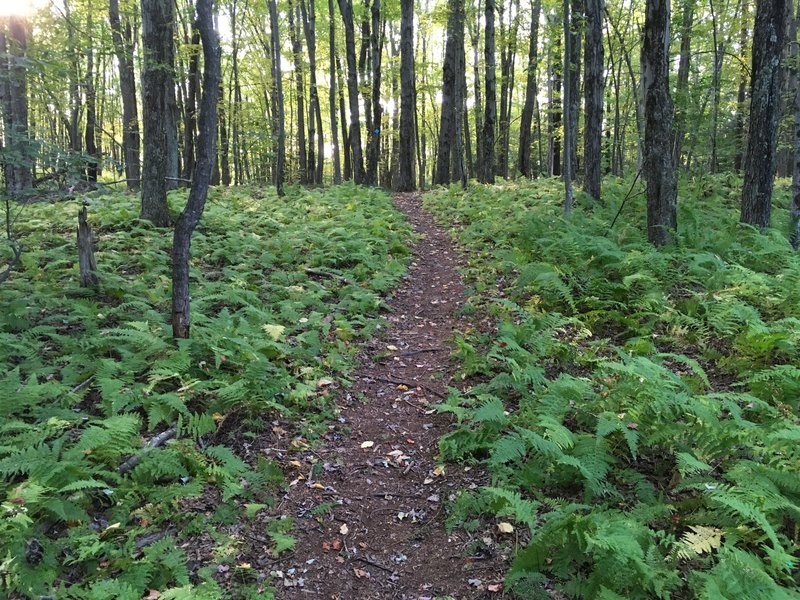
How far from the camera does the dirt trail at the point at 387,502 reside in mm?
3410

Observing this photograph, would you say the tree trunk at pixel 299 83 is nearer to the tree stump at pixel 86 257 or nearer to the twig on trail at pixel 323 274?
the twig on trail at pixel 323 274

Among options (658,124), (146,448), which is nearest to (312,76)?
(658,124)

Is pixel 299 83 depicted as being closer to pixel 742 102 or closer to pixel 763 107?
pixel 742 102

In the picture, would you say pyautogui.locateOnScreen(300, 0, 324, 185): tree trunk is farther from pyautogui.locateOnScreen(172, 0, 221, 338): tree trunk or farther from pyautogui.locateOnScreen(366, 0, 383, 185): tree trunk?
pyautogui.locateOnScreen(172, 0, 221, 338): tree trunk

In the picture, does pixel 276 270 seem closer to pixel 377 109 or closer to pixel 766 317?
pixel 766 317

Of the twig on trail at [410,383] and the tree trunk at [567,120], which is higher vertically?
the tree trunk at [567,120]

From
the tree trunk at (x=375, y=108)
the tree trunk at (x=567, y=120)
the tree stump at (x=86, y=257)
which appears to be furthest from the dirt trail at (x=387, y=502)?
the tree trunk at (x=375, y=108)

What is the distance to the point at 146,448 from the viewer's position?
13.5 feet

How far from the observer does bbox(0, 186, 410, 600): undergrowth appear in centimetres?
323

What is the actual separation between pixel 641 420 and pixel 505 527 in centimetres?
144

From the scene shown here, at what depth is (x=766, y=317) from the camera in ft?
20.2

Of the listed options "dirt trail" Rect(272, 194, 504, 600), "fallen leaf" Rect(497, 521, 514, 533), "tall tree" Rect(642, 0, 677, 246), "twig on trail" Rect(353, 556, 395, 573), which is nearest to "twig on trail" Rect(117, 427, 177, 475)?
"dirt trail" Rect(272, 194, 504, 600)

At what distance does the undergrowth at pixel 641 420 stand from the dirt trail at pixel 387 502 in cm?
28

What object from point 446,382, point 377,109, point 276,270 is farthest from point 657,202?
point 377,109
